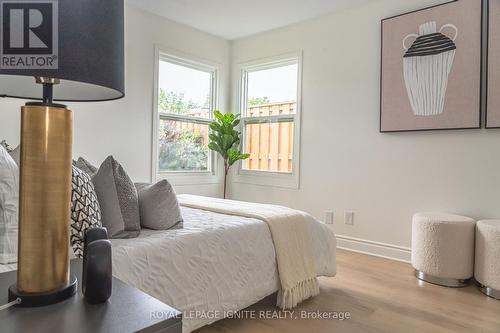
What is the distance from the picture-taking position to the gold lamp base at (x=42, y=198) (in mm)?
724

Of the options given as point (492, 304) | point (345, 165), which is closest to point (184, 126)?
point (345, 165)

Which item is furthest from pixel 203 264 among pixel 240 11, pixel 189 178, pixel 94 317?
pixel 240 11

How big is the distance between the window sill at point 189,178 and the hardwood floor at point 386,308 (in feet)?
7.17

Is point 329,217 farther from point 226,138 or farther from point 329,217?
point 226,138

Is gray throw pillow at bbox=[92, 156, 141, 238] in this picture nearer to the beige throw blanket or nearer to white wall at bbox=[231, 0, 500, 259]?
the beige throw blanket

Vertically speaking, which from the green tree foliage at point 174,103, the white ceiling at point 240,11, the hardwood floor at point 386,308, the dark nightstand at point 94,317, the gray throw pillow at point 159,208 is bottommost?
the hardwood floor at point 386,308

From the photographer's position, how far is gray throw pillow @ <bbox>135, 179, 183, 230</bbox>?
1829mm

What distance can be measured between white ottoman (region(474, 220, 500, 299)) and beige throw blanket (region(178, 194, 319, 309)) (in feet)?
4.10

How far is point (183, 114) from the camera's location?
4227 mm

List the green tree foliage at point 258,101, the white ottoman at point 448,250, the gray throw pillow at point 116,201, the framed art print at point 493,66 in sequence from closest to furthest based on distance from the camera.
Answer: the gray throw pillow at point 116,201, the white ottoman at point 448,250, the framed art print at point 493,66, the green tree foliage at point 258,101

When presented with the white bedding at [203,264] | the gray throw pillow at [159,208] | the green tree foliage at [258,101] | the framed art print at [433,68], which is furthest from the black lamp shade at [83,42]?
the green tree foliage at [258,101]

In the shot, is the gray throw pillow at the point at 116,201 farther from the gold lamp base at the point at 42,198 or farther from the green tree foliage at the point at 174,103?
the green tree foliage at the point at 174,103

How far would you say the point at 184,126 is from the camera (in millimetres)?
4246

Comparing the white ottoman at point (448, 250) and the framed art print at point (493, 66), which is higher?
the framed art print at point (493, 66)
